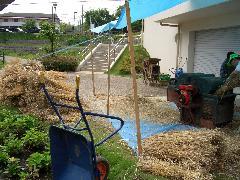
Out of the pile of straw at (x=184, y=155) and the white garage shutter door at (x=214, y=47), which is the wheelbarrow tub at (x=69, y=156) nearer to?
the pile of straw at (x=184, y=155)

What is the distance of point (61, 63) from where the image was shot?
2436 centimetres

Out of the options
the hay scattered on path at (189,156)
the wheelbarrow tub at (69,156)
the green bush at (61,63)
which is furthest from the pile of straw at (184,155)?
the green bush at (61,63)

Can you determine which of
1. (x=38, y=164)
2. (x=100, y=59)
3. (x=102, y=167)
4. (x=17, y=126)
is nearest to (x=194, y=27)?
(x=17, y=126)

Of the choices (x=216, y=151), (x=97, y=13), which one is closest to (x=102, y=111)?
(x=216, y=151)

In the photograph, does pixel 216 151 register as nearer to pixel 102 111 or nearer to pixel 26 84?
pixel 102 111

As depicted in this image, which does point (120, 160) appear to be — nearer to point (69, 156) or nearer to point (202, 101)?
point (69, 156)

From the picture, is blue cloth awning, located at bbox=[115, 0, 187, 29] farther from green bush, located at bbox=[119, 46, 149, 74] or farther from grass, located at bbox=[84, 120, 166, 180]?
green bush, located at bbox=[119, 46, 149, 74]

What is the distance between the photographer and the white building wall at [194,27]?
465 inches

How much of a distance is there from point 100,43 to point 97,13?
2278 inches

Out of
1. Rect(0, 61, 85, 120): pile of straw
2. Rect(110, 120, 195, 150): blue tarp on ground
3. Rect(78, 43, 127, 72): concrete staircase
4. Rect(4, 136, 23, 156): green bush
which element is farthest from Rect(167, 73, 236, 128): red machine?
Rect(78, 43, 127, 72): concrete staircase

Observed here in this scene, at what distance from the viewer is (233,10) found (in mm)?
11195

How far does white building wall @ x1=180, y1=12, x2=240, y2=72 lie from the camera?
11802 mm

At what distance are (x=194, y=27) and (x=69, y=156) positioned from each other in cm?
1178

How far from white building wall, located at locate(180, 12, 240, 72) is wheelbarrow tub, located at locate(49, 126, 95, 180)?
28.4 feet
